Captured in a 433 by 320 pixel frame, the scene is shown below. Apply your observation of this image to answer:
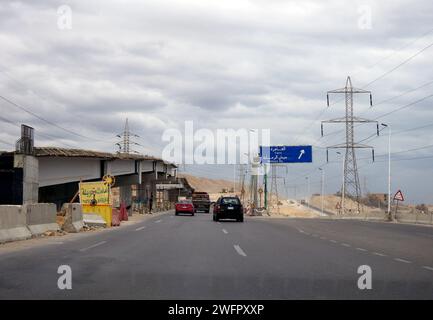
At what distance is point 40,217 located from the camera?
24.0 meters

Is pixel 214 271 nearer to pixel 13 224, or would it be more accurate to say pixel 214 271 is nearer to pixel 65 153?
pixel 13 224

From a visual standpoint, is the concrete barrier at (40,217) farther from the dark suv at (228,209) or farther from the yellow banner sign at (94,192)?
the dark suv at (228,209)

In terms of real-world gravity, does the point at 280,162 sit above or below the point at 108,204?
above

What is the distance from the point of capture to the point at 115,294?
940 cm

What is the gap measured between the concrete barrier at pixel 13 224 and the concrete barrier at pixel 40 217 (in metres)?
0.48

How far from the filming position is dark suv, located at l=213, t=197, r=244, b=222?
3941 centimetres

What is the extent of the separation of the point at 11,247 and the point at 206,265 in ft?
25.6

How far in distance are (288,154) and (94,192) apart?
33914 mm

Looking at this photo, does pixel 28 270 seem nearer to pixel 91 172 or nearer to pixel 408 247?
pixel 408 247

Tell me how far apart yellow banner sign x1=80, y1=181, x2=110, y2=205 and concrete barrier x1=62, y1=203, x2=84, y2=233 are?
6.07m

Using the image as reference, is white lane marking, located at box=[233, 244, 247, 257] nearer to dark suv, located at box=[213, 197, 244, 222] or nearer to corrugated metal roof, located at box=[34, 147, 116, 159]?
dark suv, located at box=[213, 197, 244, 222]

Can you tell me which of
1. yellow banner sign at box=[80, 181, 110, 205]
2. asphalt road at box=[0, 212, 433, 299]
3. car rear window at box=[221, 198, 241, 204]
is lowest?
asphalt road at box=[0, 212, 433, 299]

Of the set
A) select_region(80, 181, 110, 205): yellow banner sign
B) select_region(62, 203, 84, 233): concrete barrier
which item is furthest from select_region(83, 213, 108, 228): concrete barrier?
select_region(62, 203, 84, 233): concrete barrier

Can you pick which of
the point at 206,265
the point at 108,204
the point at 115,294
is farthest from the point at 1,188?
the point at 115,294
